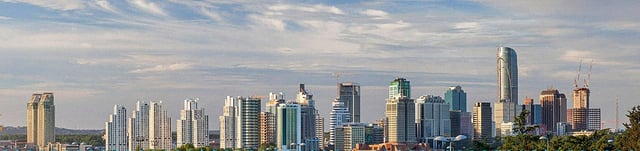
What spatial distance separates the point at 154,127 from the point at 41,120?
40.9 ft

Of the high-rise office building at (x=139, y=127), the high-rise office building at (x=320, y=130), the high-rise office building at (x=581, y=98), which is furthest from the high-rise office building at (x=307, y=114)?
the high-rise office building at (x=581, y=98)

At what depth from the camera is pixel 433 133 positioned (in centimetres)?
12562

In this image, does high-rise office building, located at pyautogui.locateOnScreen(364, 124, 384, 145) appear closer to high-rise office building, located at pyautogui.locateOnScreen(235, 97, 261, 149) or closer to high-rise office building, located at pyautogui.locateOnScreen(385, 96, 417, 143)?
high-rise office building, located at pyautogui.locateOnScreen(385, 96, 417, 143)

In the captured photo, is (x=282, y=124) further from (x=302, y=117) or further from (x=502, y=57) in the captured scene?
(x=502, y=57)

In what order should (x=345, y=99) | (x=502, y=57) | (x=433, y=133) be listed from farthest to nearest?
(x=502, y=57)
(x=345, y=99)
(x=433, y=133)

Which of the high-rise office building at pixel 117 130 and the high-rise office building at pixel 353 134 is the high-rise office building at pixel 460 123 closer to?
the high-rise office building at pixel 353 134

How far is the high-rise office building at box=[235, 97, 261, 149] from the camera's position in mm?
110844

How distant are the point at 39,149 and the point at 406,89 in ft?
156

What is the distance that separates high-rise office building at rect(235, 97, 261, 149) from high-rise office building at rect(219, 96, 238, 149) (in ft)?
3.45

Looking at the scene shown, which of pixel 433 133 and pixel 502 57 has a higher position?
pixel 502 57

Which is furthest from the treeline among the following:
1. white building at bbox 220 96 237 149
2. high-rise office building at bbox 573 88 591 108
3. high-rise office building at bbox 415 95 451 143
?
high-rise office building at bbox 573 88 591 108

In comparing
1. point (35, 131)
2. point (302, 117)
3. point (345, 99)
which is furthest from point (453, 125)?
point (35, 131)

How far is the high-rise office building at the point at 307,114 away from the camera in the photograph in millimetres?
114500

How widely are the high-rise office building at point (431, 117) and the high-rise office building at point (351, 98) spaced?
1188cm
